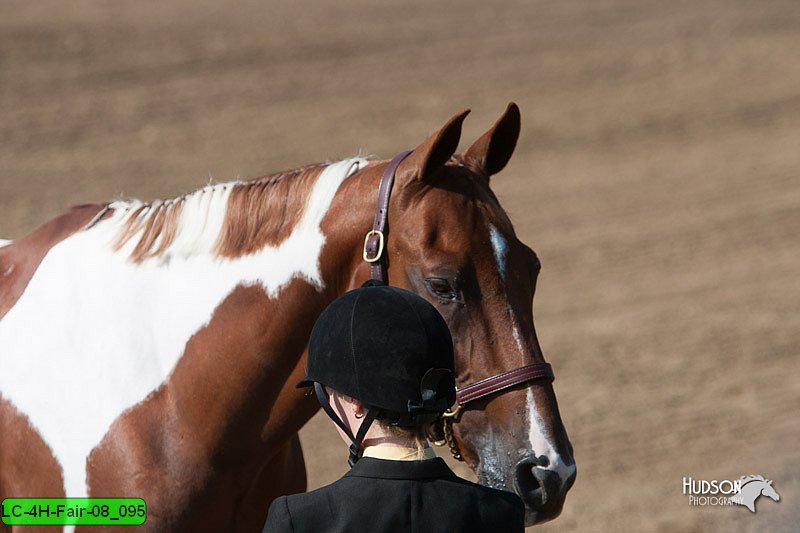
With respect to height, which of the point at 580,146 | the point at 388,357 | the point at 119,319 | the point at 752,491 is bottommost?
the point at 752,491

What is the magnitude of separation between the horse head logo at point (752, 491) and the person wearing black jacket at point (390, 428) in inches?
173

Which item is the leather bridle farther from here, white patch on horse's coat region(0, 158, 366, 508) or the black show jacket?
the black show jacket

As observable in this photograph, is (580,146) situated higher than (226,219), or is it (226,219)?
(580,146)

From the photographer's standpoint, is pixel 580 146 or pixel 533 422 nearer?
pixel 533 422

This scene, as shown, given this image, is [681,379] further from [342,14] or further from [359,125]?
[342,14]

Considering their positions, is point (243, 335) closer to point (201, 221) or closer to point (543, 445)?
point (201, 221)

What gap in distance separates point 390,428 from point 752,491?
4707 millimetres

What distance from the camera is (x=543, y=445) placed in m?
2.73

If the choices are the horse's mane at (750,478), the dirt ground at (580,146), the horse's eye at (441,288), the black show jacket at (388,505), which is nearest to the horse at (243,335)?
the horse's eye at (441,288)

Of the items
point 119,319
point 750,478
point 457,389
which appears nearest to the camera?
point 457,389

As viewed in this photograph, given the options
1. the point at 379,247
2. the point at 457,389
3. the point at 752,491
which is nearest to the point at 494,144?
the point at 379,247

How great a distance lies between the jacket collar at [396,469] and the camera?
1.96 meters

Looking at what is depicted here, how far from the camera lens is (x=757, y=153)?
44.5ft

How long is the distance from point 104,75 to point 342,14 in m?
5.38
